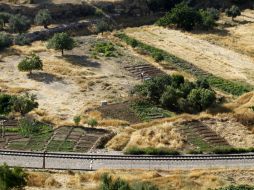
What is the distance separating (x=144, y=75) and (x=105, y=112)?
14370 mm

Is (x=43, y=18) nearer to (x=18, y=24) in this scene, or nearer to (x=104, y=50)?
(x=18, y=24)

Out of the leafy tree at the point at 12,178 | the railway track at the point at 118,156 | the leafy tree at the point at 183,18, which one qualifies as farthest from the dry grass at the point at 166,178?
the leafy tree at the point at 183,18

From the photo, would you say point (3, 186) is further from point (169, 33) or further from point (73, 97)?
point (169, 33)

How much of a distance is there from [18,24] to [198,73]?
3290cm

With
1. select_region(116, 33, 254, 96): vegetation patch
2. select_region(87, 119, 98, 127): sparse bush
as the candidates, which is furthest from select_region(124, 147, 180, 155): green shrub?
select_region(116, 33, 254, 96): vegetation patch

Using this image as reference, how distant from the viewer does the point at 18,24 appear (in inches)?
3489

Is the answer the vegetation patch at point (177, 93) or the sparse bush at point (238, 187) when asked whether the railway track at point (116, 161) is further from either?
the vegetation patch at point (177, 93)

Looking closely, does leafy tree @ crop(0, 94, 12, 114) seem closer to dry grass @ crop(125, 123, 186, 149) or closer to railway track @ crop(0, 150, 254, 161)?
railway track @ crop(0, 150, 254, 161)

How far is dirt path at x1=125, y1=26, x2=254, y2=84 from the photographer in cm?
7566

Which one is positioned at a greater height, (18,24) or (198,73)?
(18,24)

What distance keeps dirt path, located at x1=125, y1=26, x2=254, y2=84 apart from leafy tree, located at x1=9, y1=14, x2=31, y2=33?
17.8m

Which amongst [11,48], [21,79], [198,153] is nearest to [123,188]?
[198,153]

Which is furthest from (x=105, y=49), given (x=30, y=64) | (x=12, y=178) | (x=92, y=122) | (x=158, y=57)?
(x=12, y=178)

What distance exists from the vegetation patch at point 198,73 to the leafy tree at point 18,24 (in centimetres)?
1671
